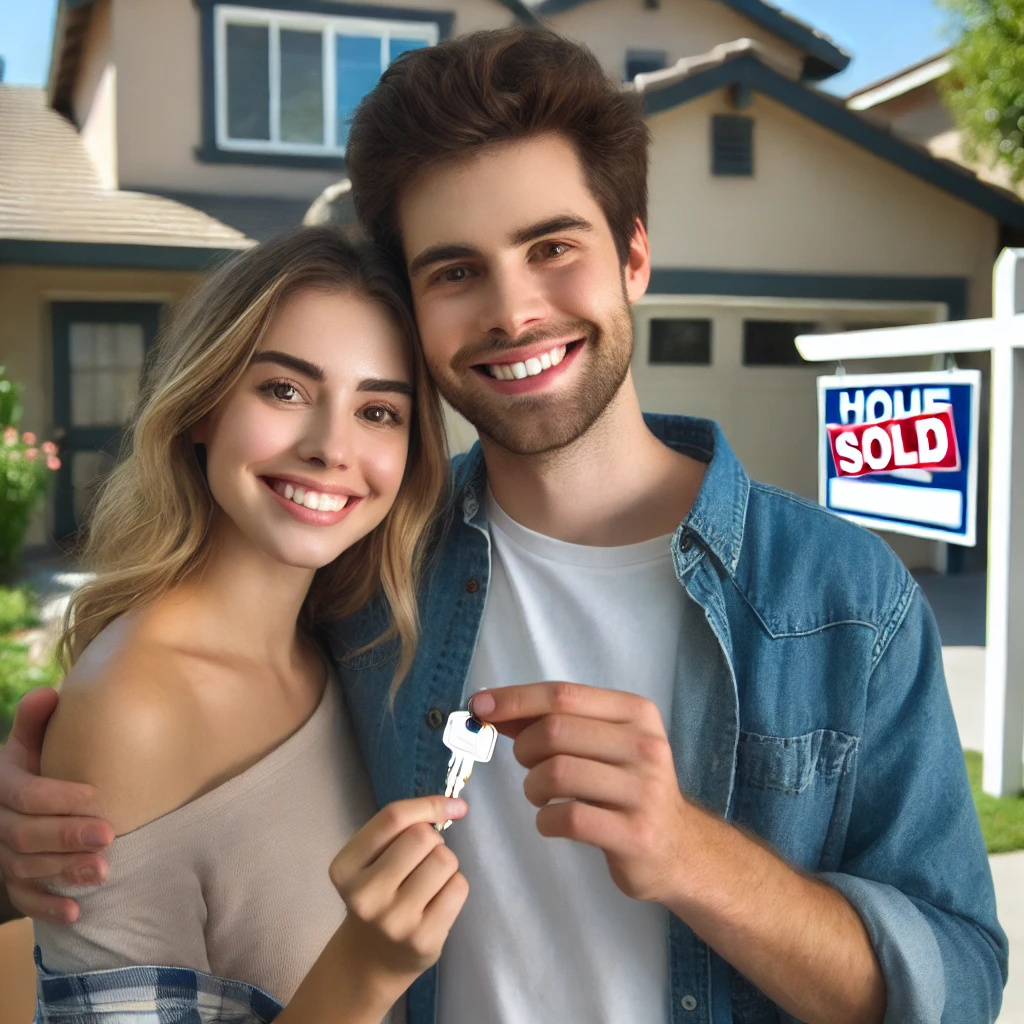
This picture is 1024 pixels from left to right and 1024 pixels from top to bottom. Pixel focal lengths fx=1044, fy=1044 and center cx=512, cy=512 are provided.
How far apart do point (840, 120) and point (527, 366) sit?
4576 mm

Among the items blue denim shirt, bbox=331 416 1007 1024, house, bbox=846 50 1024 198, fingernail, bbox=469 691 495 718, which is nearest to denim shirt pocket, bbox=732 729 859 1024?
blue denim shirt, bbox=331 416 1007 1024

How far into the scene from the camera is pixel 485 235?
1154 mm

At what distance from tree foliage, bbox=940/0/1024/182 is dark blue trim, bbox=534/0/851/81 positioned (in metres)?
2.15

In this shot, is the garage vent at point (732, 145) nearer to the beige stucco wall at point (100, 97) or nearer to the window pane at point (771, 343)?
the window pane at point (771, 343)

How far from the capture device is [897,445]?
3.06m

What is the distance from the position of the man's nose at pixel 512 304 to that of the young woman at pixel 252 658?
0.37ft

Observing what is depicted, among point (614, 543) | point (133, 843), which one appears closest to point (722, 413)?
point (614, 543)

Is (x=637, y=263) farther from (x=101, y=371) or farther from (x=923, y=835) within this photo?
(x=101, y=371)

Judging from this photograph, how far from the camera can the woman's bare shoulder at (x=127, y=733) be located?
989mm

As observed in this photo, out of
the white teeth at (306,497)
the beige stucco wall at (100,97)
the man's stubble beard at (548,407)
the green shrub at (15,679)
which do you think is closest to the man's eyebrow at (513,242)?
the man's stubble beard at (548,407)

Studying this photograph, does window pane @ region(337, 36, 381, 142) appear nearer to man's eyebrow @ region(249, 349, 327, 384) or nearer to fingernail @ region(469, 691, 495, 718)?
man's eyebrow @ region(249, 349, 327, 384)

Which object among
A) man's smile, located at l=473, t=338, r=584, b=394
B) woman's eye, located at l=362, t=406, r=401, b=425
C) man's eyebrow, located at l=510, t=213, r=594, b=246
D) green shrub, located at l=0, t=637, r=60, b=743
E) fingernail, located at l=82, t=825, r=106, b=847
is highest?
man's eyebrow, located at l=510, t=213, r=594, b=246

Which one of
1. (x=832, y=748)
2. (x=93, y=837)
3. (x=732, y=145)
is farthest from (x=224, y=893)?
(x=732, y=145)

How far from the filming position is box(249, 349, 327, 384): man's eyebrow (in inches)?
44.3
